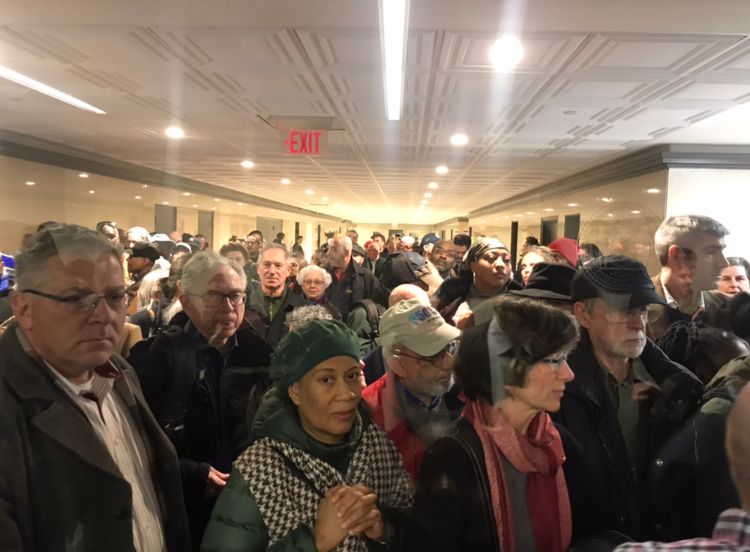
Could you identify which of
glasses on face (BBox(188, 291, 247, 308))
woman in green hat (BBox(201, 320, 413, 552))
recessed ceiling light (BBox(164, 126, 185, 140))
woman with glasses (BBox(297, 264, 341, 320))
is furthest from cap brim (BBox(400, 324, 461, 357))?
recessed ceiling light (BBox(164, 126, 185, 140))

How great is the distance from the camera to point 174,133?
7680 mm

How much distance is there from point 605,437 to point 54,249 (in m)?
1.65

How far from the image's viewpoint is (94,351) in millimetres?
1432

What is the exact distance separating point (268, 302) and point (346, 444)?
270 centimetres

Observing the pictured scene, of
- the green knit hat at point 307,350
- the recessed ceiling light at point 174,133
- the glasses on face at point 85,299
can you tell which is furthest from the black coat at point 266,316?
the recessed ceiling light at point 174,133

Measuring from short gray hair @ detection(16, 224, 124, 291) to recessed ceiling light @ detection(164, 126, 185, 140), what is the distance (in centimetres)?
637

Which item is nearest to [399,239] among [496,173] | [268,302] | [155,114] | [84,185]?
[496,173]

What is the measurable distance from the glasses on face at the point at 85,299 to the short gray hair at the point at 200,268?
0.81 meters

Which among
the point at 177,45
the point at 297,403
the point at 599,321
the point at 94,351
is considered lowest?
the point at 297,403

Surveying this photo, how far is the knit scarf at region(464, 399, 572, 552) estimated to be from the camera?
126 centimetres

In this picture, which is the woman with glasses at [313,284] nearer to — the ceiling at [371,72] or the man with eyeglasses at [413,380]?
the ceiling at [371,72]

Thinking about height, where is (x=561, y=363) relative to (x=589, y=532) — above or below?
above

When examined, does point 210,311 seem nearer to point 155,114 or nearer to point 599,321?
point 599,321

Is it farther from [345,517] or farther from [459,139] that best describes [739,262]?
[459,139]
